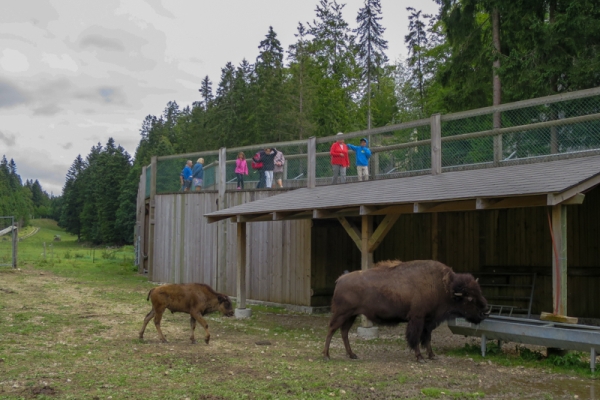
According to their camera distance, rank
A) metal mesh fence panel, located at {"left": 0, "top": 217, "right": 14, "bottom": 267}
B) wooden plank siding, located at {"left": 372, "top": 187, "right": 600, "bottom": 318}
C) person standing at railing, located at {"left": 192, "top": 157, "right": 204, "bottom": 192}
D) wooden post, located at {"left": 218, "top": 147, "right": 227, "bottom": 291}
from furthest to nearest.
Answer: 1. metal mesh fence panel, located at {"left": 0, "top": 217, "right": 14, "bottom": 267}
2. person standing at railing, located at {"left": 192, "top": 157, "right": 204, "bottom": 192}
3. wooden post, located at {"left": 218, "top": 147, "right": 227, "bottom": 291}
4. wooden plank siding, located at {"left": 372, "top": 187, "right": 600, "bottom": 318}

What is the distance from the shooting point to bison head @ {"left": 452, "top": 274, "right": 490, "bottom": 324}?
956 centimetres

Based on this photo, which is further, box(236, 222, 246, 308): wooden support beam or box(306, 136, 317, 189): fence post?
box(306, 136, 317, 189): fence post

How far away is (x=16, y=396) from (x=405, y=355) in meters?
5.85

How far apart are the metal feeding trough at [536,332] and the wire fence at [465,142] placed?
3.83 meters

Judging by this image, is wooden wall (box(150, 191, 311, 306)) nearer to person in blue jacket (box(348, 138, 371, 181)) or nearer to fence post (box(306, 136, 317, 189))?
fence post (box(306, 136, 317, 189))

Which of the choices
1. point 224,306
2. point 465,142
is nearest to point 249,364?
point 224,306

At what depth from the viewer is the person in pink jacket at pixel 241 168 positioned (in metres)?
18.2

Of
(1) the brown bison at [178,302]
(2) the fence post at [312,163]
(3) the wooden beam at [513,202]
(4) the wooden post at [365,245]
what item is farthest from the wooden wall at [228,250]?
(3) the wooden beam at [513,202]

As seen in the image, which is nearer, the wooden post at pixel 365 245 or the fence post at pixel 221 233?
the wooden post at pixel 365 245

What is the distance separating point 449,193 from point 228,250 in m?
9.61

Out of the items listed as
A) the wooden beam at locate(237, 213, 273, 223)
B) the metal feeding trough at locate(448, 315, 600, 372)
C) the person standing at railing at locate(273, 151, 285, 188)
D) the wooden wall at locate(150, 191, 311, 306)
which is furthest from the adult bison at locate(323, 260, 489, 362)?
the person standing at railing at locate(273, 151, 285, 188)

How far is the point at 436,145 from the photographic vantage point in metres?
13.4

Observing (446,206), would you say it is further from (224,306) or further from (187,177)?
(187,177)

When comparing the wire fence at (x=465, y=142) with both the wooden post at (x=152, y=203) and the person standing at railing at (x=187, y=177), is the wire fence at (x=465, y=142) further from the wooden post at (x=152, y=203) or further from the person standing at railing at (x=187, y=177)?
the wooden post at (x=152, y=203)
